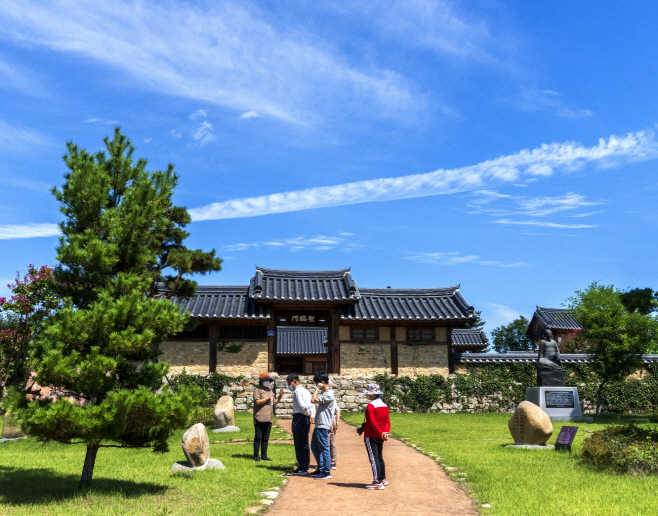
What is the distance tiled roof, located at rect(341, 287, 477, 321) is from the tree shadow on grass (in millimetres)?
16444

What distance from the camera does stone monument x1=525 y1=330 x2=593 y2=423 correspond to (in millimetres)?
19203

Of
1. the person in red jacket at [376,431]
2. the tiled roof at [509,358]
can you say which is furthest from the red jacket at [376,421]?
the tiled roof at [509,358]

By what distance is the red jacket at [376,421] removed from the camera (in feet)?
25.3

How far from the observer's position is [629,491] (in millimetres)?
7566

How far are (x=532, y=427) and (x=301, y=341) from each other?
28692mm

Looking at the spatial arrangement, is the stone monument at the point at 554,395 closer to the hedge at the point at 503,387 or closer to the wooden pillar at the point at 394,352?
the hedge at the point at 503,387

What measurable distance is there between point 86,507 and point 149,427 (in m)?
1.21

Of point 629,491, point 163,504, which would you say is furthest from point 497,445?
point 163,504

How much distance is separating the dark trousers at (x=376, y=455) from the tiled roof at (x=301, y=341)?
1169 inches

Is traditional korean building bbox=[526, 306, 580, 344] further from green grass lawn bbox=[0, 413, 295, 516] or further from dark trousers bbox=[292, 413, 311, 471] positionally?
dark trousers bbox=[292, 413, 311, 471]

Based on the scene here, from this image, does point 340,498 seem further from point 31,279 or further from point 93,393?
point 31,279

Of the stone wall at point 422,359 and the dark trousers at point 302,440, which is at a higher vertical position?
the stone wall at point 422,359

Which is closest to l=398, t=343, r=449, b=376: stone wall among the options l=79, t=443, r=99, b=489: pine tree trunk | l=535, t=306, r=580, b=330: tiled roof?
l=535, t=306, r=580, b=330: tiled roof

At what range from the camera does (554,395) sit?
19375 millimetres
